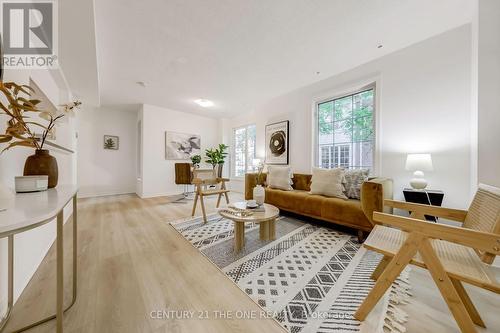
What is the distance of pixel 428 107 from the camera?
2316mm

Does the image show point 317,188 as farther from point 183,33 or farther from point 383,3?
point 183,33

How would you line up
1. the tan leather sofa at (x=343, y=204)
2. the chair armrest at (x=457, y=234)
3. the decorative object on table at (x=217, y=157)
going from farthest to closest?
the decorative object on table at (x=217, y=157), the tan leather sofa at (x=343, y=204), the chair armrest at (x=457, y=234)

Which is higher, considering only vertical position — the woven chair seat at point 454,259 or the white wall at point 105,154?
the white wall at point 105,154

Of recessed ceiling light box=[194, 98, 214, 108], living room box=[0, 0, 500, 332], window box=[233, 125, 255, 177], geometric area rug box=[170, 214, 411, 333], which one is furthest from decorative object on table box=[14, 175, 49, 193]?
window box=[233, 125, 255, 177]

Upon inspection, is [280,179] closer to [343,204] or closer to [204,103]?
[343,204]

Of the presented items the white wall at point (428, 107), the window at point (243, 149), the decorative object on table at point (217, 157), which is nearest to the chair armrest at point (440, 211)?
the white wall at point (428, 107)

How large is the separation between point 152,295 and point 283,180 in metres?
2.52

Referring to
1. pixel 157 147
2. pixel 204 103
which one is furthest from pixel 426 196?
pixel 157 147

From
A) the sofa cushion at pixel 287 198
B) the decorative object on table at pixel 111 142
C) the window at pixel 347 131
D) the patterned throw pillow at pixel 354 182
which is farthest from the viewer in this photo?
the decorative object on table at pixel 111 142

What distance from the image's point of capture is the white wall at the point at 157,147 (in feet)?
15.3

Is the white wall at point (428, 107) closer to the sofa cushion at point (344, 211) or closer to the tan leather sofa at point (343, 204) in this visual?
the tan leather sofa at point (343, 204)

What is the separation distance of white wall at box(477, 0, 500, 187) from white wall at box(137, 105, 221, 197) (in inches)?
220

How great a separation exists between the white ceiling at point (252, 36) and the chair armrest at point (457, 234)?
6.76ft

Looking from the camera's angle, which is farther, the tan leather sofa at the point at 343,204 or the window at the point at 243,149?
the window at the point at 243,149
